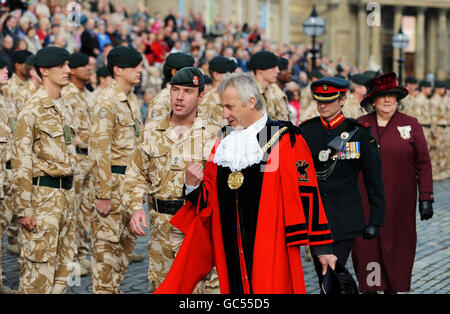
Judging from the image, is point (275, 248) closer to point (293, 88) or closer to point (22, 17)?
point (293, 88)

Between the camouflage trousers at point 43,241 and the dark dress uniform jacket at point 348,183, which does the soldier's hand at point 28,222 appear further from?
the dark dress uniform jacket at point 348,183

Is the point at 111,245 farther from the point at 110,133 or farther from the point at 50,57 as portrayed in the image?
the point at 50,57

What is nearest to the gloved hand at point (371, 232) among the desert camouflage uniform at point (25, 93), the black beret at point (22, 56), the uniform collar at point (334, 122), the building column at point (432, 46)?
the uniform collar at point (334, 122)

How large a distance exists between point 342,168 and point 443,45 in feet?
205

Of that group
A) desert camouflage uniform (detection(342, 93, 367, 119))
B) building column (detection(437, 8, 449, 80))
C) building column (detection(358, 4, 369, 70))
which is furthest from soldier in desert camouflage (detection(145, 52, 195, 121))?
building column (detection(437, 8, 449, 80))

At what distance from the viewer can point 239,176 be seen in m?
4.48

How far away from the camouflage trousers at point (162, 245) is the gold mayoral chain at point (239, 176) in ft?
3.54

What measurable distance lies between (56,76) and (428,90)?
49.3ft

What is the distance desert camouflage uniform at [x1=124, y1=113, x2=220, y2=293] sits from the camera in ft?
17.8

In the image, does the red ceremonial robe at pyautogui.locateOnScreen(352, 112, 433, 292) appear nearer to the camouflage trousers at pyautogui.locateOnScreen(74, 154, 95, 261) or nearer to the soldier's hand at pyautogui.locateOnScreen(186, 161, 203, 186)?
the soldier's hand at pyautogui.locateOnScreen(186, 161, 203, 186)

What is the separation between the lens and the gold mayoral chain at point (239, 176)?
14.6 ft

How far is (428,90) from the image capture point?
64.4 feet

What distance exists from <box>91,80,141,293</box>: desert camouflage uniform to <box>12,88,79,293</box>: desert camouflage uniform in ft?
1.22

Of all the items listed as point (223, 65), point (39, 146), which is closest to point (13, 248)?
point (39, 146)
